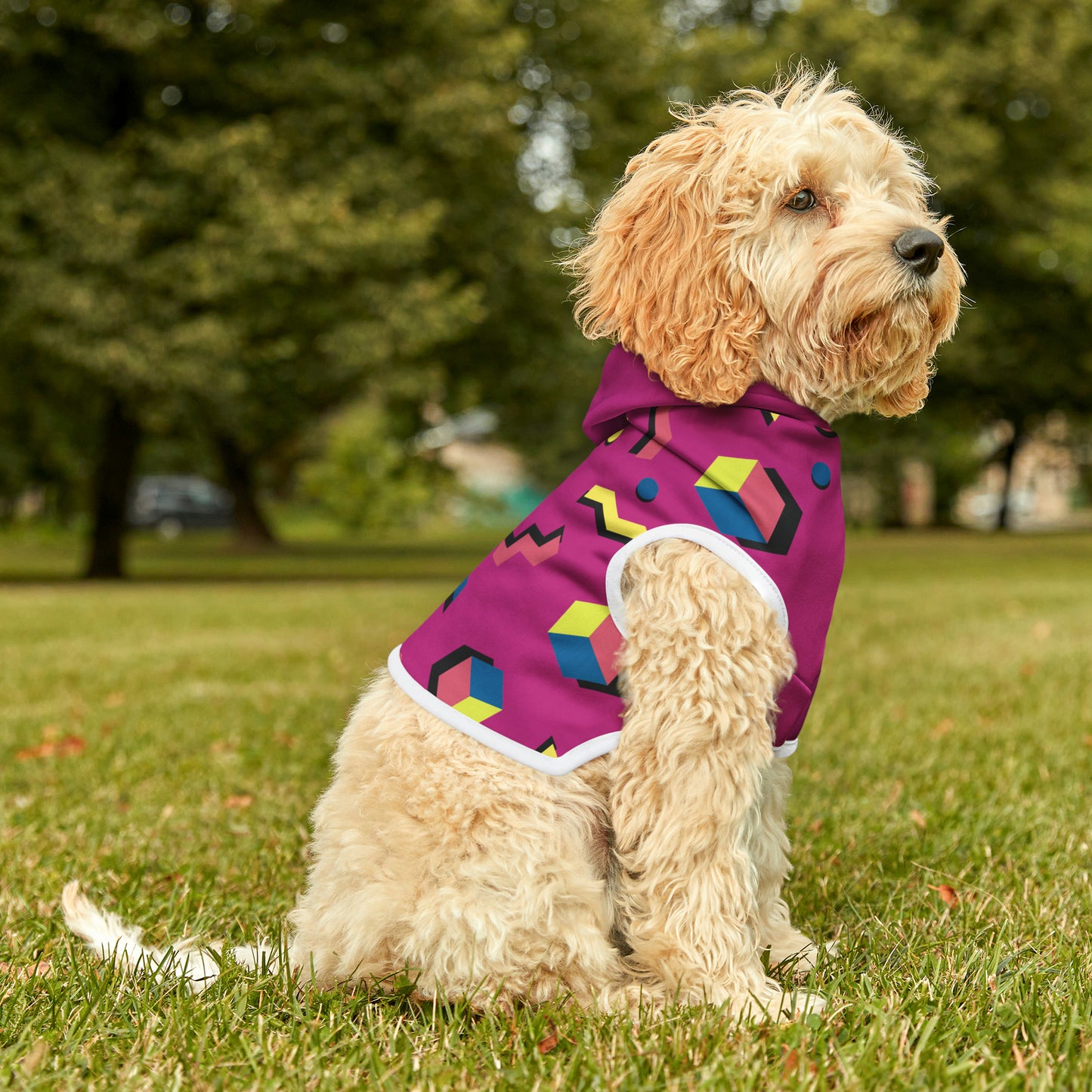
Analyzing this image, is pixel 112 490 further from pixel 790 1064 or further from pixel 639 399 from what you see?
pixel 790 1064

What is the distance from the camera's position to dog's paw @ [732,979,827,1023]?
2631mm

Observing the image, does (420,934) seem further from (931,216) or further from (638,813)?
(931,216)

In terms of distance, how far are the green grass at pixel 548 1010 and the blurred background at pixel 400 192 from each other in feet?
23.4

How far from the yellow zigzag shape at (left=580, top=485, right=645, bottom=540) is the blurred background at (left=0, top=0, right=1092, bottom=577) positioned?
11.9 m

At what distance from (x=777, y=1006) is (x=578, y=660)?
955mm

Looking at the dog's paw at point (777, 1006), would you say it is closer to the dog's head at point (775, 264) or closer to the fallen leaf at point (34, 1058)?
the dog's head at point (775, 264)

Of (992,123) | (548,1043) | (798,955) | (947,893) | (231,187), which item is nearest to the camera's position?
(548,1043)

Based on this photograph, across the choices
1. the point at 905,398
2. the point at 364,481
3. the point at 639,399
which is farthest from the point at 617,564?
the point at 364,481

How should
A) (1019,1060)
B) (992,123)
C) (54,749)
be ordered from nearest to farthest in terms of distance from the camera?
(1019,1060) < (54,749) < (992,123)

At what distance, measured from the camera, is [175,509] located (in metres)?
48.1

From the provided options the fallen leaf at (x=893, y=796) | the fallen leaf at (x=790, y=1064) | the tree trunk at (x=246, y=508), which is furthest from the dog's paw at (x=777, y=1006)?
the tree trunk at (x=246, y=508)

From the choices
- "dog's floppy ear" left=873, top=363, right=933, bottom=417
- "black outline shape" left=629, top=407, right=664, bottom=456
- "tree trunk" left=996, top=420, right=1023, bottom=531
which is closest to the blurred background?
"tree trunk" left=996, top=420, right=1023, bottom=531

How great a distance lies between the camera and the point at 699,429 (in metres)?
2.79

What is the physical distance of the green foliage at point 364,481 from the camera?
39719 mm
